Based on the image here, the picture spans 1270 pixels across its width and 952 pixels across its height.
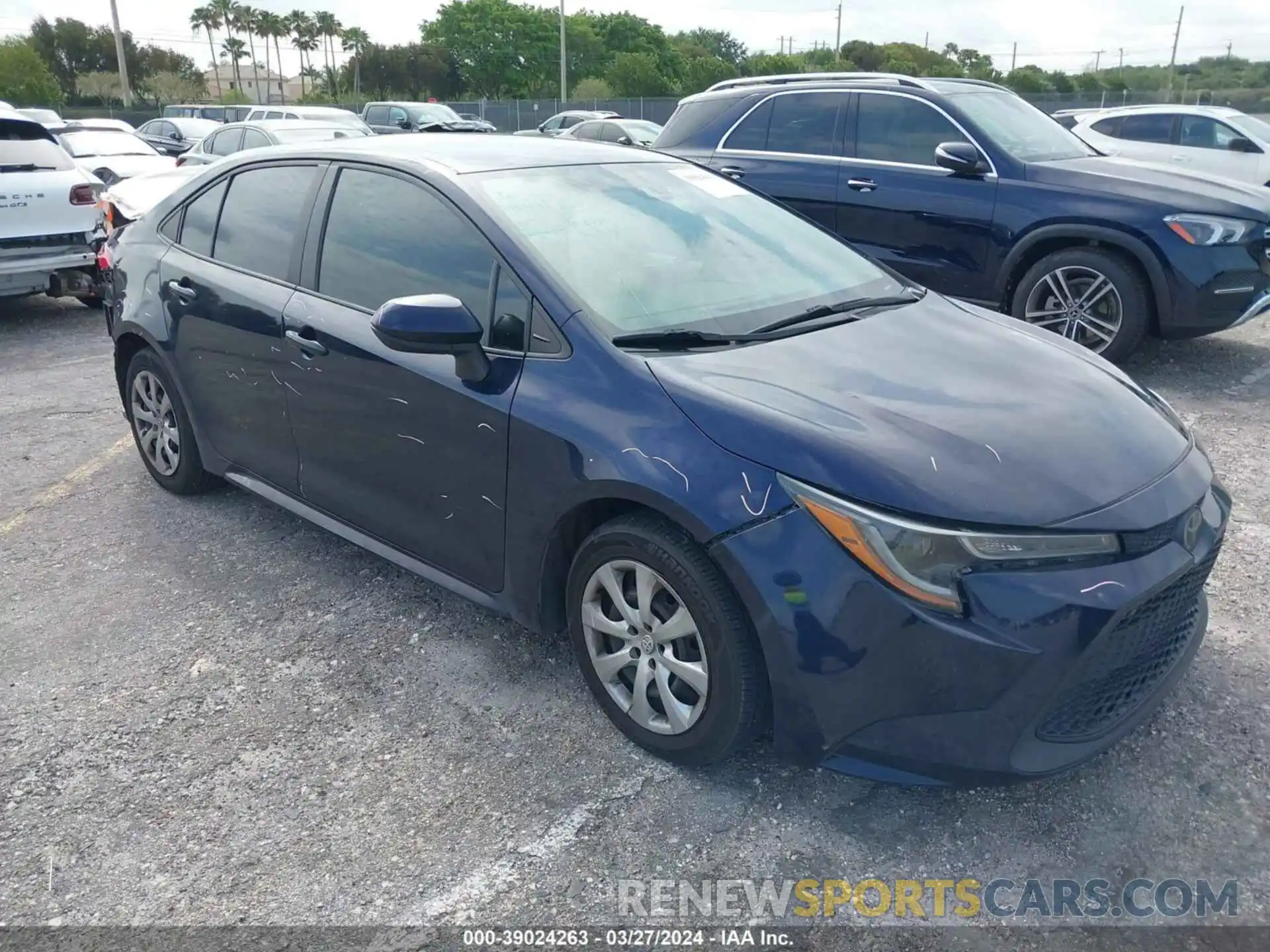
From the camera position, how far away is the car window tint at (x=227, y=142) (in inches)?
555

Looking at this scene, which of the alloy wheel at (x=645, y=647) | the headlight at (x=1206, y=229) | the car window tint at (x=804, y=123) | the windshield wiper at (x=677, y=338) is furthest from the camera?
the car window tint at (x=804, y=123)

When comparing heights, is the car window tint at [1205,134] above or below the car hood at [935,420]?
above

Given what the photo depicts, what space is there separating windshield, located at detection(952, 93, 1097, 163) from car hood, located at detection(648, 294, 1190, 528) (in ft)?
13.2

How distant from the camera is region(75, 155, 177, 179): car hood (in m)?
13.0

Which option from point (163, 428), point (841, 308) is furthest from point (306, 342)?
point (841, 308)

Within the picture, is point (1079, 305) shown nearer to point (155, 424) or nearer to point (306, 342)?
point (306, 342)

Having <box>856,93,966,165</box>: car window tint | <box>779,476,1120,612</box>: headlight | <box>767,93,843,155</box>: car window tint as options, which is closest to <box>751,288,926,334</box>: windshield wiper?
<box>779,476,1120,612</box>: headlight

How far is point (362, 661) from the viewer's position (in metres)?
3.44

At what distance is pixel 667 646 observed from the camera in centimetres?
271

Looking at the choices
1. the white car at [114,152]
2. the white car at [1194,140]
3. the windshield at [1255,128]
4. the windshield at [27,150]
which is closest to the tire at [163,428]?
the windshield at [27,150]

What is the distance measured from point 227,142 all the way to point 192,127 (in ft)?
32.0

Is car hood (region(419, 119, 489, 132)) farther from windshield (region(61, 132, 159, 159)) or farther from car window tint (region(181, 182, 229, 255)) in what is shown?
car window tint (region(181, 182, 229, 255))

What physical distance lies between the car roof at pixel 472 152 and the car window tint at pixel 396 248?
4.8 inches

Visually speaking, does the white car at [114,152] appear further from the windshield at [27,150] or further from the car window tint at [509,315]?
the car window tint at [509,315]
